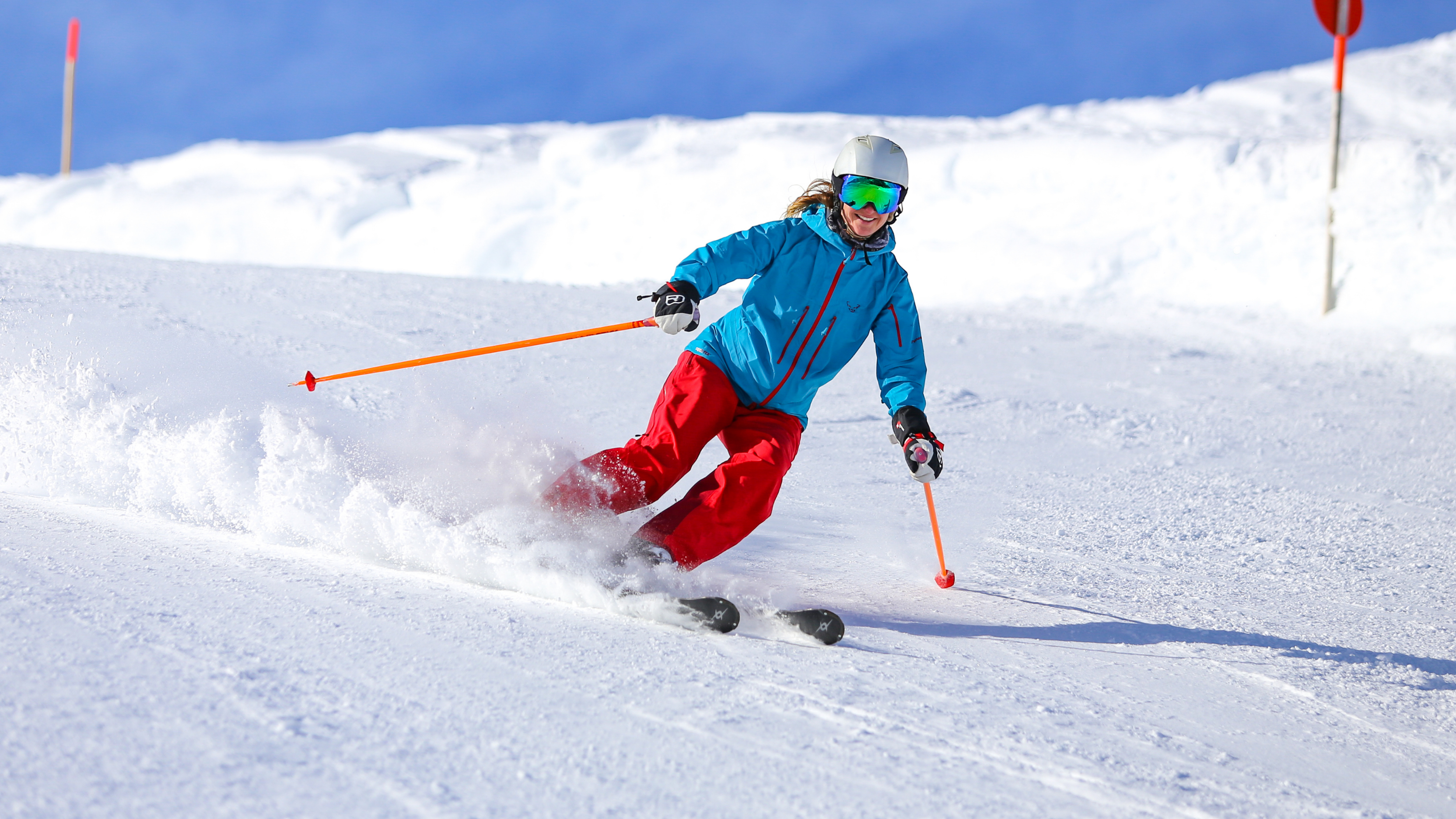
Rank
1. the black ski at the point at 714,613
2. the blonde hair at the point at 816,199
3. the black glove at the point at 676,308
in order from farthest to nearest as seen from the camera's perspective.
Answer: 1. the blonde hair at the point at 816,199
2. the black glove at the point at 676,308
3. the black ski at the point at 714,613

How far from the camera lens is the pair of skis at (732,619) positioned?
228 centimetres

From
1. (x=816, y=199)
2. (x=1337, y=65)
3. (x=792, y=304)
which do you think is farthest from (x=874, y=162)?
(x=1337, y=65)

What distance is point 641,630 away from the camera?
7.39ft

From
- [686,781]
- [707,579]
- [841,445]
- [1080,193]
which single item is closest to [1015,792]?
[686,781]

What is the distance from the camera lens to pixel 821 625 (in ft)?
7.52

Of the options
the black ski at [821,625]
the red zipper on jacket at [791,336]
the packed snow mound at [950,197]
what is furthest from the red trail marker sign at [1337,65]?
the black ski at [821,625]

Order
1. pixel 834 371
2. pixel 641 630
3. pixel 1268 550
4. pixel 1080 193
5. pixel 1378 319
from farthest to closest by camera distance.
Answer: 1. pixel 1080 193
2. pixel 1378 319
3. pixel 1268 550
4. pixel 834 371
5. pixel 641 630

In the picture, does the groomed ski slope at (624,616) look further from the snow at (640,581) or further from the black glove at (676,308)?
the black glove at (676,308)

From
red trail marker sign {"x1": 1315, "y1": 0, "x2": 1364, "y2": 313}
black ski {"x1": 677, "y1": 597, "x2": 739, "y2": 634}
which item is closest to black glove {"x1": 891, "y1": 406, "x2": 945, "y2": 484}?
black ski {"x1": 677, "y1": 597, "x2": 739, "y2": 634}

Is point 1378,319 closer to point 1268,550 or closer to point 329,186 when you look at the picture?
point 1268,550

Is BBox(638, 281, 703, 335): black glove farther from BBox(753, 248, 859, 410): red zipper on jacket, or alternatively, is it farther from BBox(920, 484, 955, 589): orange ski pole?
BBox(920, 484, 955, 589): orange ski pole

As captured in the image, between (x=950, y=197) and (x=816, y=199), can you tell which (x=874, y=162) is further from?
(x=950, y=197)

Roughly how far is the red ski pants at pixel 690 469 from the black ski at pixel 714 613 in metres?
0.28

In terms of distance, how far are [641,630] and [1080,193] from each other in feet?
41.3
